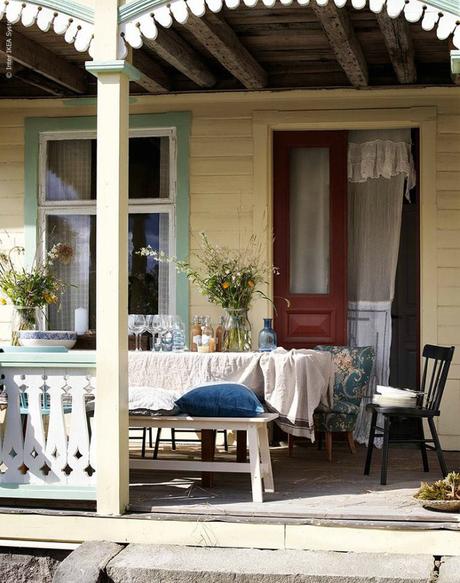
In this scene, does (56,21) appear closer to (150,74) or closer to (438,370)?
(150,74)

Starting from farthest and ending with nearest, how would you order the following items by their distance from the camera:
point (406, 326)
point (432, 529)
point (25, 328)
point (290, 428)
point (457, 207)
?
1. point (406, 326)
2. point (457, 207)
3. point (25, 328)
4. point (290, 428)
5. point (432, 529)

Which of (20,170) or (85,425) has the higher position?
(20,170)

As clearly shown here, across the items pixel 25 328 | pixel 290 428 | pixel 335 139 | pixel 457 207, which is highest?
pixel 335 139

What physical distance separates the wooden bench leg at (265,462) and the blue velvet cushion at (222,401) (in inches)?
6.3

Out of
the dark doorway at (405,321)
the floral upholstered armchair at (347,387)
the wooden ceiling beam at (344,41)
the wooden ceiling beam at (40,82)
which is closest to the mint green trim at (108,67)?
the wooden ceiling beam at (344,41)

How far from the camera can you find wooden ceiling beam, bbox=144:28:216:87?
6.48 metres

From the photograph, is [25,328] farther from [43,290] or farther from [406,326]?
[406,326]

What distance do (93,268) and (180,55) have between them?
1.98 meters

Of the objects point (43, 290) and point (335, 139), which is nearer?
point (43, 290)

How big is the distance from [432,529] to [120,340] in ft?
5.99

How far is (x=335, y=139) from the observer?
7754 millimetres

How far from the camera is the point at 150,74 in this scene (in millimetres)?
7262

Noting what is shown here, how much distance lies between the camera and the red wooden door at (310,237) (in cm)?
771

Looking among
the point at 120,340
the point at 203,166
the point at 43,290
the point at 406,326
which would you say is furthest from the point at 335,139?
the point at 120,340
